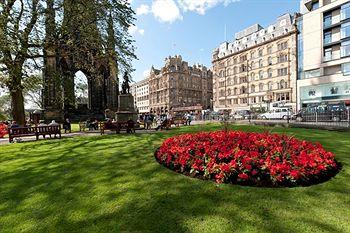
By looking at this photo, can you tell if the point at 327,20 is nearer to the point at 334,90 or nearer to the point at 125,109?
the point at 334,90

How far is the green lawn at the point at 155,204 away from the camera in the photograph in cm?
409

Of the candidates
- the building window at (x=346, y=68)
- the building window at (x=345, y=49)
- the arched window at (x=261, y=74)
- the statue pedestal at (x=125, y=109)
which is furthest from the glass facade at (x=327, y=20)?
the statue pedestal at (x=125, y=109)

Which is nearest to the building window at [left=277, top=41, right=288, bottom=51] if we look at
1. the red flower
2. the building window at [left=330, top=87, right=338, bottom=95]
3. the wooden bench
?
the building window at [left=330, top=87, right=338, bottom=95]

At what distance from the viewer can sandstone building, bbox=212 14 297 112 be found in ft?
213

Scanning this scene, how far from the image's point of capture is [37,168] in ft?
24.8


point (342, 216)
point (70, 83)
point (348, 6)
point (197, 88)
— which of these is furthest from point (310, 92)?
point (197, 88)

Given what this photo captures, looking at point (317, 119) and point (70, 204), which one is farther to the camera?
point (317, 119)

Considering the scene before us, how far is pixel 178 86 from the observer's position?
107m

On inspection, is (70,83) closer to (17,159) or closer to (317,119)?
(17,159)

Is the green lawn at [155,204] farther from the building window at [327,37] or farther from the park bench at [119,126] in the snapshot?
the building window at [327,37]

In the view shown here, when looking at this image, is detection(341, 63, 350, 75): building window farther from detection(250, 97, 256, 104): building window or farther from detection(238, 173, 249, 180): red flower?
detection(238, 173, 249, 180): red flower

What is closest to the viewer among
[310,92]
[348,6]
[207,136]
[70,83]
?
[207,136]

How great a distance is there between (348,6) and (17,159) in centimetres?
5137

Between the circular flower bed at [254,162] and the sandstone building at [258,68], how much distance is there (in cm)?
5386
